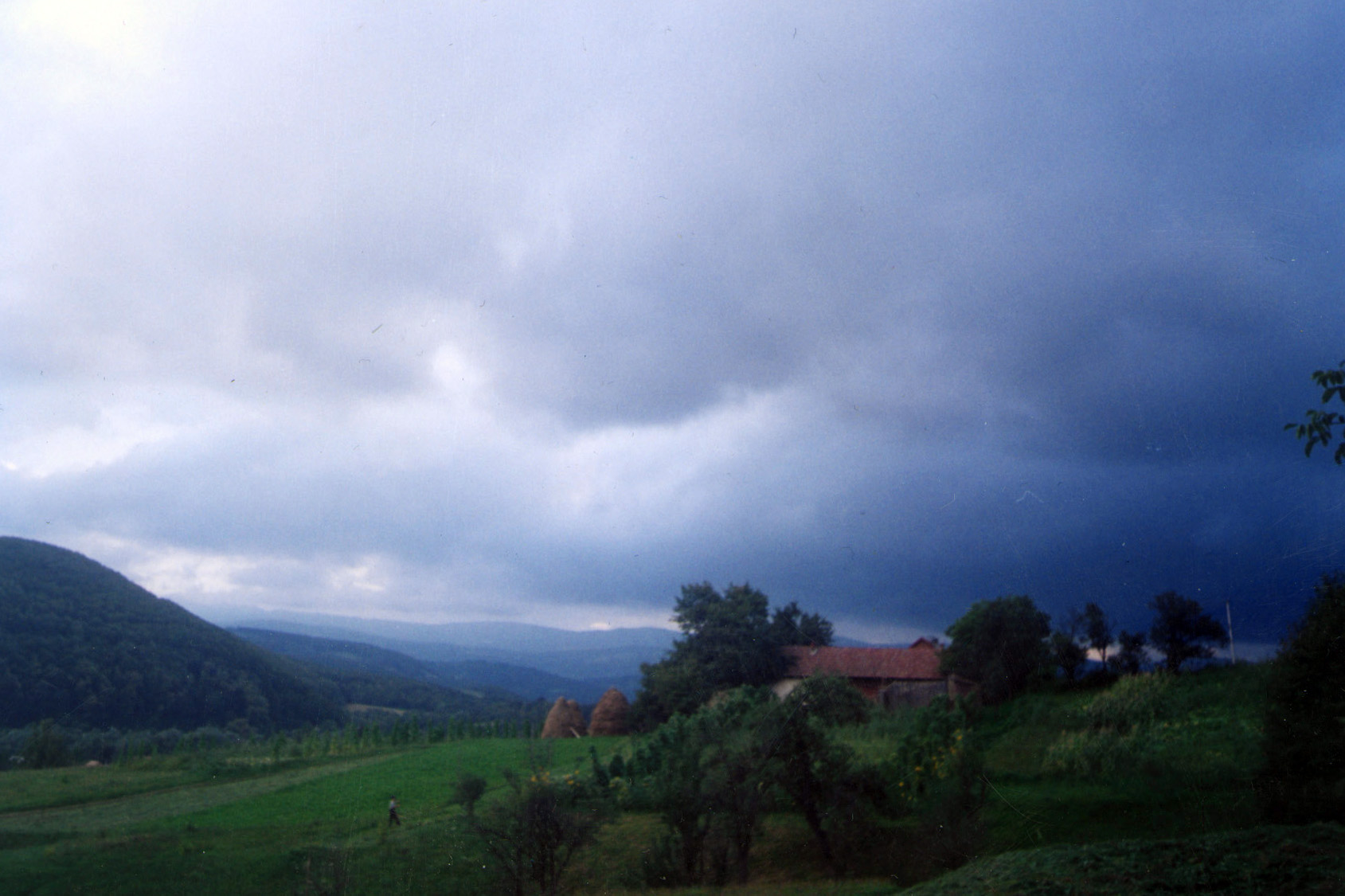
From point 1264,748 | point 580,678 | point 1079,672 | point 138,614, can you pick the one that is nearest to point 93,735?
point 138,614

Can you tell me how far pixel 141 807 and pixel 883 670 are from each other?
10.5 metres

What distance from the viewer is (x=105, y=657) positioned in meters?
10.3

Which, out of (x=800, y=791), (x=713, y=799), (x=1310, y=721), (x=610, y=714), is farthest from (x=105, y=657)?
(x=1310, y=721)

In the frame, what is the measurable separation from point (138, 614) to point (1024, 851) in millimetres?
12653

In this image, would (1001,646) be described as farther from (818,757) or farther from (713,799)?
(713,799)

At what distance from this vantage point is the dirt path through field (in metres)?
8.50

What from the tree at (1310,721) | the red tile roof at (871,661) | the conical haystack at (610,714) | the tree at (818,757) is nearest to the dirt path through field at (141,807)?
the conical haystack at (610,714)

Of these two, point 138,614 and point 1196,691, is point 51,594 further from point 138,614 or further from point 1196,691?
point 1196,691

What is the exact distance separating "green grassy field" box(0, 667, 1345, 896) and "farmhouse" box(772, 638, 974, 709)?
87 centimetres

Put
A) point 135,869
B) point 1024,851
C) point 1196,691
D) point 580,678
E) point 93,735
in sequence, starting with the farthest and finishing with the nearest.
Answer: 1. point 580,678
2. point 93,735
3. point 1196,691
4. point 135,869
5. point 1024,851

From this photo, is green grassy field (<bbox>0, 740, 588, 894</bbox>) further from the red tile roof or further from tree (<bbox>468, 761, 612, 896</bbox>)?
the red tile roof

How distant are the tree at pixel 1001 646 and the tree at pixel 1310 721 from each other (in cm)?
223

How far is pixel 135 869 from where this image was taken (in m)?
7.62

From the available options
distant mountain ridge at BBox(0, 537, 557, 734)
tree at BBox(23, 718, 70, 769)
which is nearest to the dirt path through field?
tree at BBox(23, 718, 70, 769)
